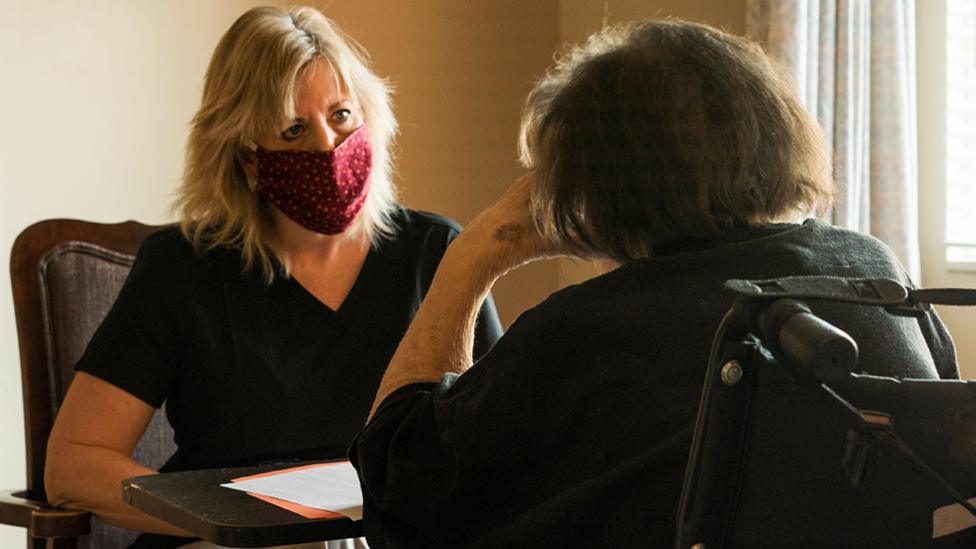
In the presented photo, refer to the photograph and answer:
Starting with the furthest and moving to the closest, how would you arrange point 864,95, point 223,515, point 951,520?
point 864,95, point 223,515, point 951,520

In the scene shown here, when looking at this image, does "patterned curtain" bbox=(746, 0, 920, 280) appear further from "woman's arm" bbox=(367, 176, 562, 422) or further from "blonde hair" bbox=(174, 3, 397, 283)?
"woman's arm" bbox=(367, 176, 562, 422)

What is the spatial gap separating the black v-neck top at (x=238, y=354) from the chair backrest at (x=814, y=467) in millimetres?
1112

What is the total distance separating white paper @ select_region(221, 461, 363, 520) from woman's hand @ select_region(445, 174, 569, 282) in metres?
0.28

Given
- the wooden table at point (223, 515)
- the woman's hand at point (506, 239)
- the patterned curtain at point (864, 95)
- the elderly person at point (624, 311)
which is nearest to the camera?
the elderly person at point (624, 311)

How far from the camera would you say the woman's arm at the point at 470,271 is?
1188 millimetres

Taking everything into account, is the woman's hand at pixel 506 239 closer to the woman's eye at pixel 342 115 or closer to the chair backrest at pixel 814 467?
the chair backrest at pixel 814 467

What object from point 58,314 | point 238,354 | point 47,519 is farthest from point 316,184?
point 47,519

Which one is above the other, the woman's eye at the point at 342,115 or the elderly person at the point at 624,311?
the woman's eye at the point at 342,115

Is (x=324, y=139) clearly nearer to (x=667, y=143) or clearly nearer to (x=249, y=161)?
(x=249, y=161)

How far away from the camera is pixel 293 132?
194 centimetres

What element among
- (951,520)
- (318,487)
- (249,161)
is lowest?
(318,487)

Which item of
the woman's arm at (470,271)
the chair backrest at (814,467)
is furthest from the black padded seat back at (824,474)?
the woman's arm at (470,271)

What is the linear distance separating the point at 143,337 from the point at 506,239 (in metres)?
0.80

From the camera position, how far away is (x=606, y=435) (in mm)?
937
